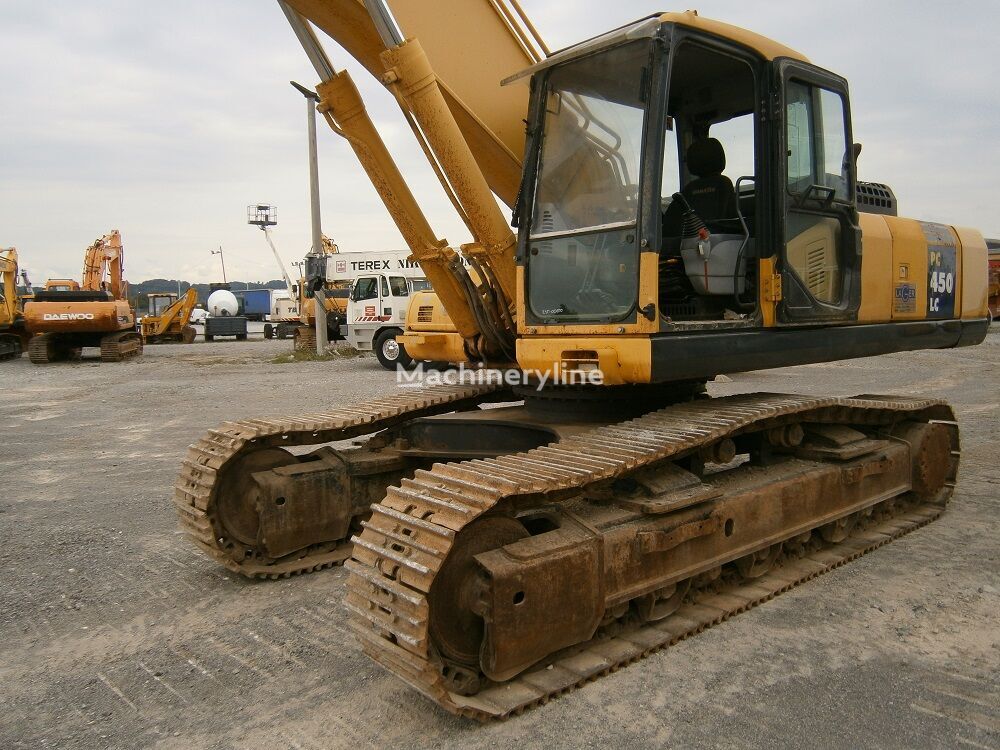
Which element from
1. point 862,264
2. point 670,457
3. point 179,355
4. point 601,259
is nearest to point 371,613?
point 670,457

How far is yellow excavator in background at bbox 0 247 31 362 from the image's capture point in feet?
80.4

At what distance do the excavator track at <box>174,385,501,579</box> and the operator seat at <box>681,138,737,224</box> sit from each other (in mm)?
2252

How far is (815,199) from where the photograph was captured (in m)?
4.79

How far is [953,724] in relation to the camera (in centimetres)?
301

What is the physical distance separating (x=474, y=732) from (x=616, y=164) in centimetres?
286

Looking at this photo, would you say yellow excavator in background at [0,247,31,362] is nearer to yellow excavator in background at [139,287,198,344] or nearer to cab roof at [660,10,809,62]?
yellow excavator in background at [139,287,198,344]

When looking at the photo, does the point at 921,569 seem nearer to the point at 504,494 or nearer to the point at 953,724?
the point at 953,724

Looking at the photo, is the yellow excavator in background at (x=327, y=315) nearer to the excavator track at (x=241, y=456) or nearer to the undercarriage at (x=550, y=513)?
the excavator track at (x=241, y=456)

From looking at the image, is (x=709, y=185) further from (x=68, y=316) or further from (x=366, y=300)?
(x=68, y=316)

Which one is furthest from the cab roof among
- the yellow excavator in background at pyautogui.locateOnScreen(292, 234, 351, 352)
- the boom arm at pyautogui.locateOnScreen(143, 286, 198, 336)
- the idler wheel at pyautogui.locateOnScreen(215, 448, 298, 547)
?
the boom arm at pyautogui.locateOnScreen(143, 286, 198, 336)

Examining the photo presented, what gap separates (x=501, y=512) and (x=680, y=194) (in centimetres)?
253

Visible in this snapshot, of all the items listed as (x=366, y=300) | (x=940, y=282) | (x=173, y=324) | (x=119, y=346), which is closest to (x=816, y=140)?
(x=940, y=282)

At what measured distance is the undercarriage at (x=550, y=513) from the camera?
317cm

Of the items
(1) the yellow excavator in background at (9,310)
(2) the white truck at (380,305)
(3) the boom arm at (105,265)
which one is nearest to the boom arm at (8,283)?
(1) the yellow excavator in background at (9,310)
